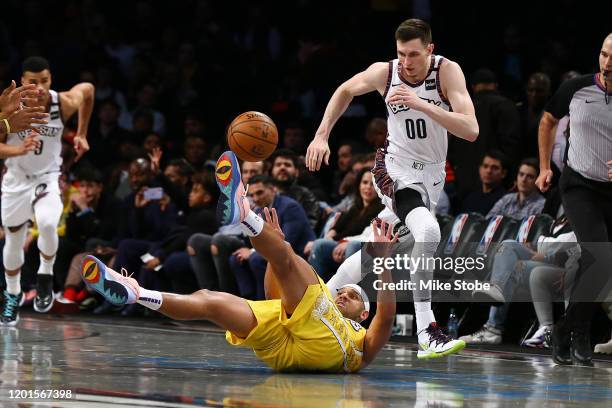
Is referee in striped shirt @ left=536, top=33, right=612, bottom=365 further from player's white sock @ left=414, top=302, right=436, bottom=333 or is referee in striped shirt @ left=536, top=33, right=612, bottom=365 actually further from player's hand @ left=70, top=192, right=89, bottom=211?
player's hand @ left=70, top=192, right=89, bottom=211

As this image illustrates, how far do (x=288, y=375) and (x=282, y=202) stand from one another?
12.7 feet

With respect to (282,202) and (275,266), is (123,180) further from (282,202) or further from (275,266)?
(275,266)

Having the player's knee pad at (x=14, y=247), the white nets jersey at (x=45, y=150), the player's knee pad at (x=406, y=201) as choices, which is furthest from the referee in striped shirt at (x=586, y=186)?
the player's knee pad at (x=14, y=247)

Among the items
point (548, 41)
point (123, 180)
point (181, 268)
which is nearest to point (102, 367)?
point (181, 268)

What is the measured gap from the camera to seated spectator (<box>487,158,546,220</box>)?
9602 mm

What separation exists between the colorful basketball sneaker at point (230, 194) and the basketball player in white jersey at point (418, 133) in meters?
0.65

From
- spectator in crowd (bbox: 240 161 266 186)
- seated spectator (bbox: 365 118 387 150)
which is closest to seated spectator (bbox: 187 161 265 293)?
spectator in crowd (bbox: 240 161 266 186)

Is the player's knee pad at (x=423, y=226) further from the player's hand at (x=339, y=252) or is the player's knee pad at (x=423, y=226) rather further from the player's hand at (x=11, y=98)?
the player's hand at (x=11, y=98)

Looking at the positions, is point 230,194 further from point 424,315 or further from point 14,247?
point 14,247

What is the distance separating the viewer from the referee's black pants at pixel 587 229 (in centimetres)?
748

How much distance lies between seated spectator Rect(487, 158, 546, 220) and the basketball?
2.75 meters

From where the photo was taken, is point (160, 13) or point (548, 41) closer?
point (548, 41)

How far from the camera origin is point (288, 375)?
6.60 metres

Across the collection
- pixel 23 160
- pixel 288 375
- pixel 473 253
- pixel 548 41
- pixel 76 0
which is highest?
pixel 76 0
